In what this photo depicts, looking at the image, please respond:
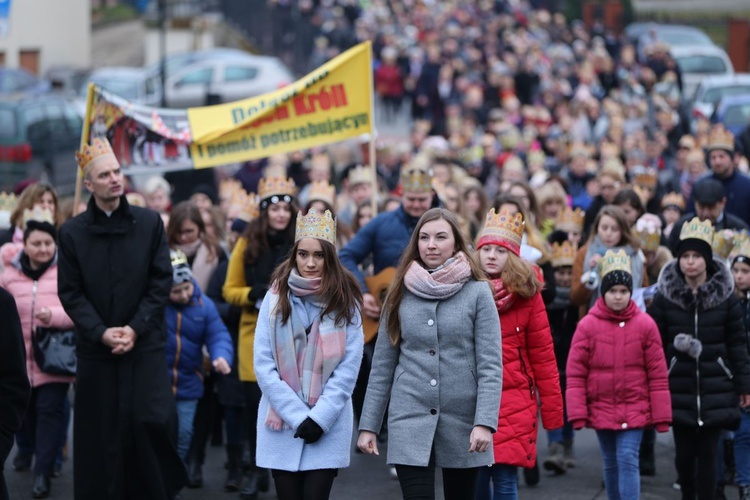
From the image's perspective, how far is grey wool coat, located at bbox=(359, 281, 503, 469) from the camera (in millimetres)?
6793

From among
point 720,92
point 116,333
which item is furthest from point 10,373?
point 720,92

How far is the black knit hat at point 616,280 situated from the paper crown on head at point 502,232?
77cm

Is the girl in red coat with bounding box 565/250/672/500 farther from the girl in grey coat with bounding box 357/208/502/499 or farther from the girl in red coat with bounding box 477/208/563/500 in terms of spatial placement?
the girl in grey coat with bounding box 357/208/502/499

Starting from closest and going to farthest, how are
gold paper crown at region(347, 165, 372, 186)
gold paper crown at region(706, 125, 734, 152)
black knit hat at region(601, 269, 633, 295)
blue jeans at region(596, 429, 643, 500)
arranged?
1. blue jeans at region(596, 429, 643, 500)
2. black knit hat at region(601, 269, 633, 295)
3. gold paper crown at region(706, 125, 734, 152)
4. gold paper crown at region(347, 165, 372, 186)

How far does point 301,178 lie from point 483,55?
20313mm

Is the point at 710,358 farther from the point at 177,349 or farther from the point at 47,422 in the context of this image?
the point at 47,422

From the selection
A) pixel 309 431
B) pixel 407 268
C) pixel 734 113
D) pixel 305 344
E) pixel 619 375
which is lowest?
pixel 309 431

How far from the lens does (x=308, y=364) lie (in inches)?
272

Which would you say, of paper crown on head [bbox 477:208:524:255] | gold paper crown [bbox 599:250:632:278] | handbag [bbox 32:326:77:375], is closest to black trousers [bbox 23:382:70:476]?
handbag [bbox 32:326:77:375]

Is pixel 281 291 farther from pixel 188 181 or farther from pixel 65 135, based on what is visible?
pixel 65 135

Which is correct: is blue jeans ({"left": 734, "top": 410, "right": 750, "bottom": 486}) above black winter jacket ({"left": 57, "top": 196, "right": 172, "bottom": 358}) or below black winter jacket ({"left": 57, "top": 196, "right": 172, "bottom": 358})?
below

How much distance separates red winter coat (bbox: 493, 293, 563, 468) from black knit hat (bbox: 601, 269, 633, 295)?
0.87 metres

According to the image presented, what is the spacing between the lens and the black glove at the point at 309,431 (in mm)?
6730

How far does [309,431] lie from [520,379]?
1.43 m
